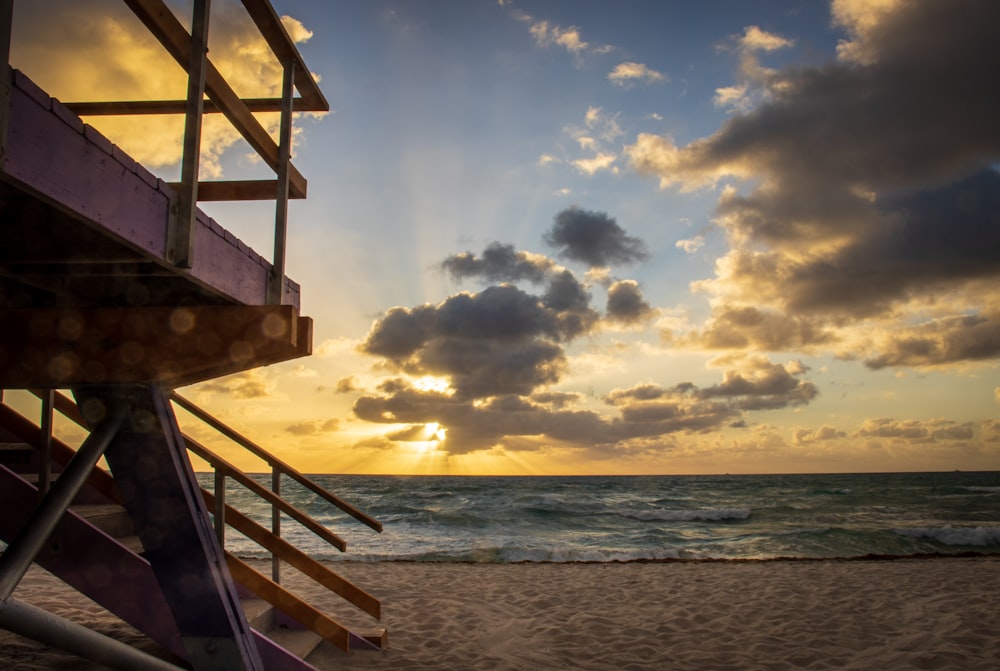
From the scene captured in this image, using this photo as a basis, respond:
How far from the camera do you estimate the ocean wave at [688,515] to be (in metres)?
27.6

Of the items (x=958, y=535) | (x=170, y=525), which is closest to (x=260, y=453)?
(x=170, y=525)

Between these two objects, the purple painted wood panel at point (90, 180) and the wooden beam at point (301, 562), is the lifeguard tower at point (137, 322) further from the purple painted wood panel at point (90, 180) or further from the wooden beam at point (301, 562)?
the wooden beam at point (301, 562)

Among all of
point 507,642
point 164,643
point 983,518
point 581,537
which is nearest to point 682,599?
point 507,642

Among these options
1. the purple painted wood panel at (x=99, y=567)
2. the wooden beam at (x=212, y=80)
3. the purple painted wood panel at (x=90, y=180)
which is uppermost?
the wooden beam at (x=212, y=80)

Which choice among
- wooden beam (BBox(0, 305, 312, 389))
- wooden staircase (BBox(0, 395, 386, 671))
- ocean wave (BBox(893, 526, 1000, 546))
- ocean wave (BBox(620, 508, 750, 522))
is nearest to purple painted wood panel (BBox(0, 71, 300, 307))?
wooden beam (BBox(0, 305, 312, 389))

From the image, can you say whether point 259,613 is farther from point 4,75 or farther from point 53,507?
point 4,75

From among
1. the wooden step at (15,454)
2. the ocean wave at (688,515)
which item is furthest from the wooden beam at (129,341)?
the ocean wave at (688,515)

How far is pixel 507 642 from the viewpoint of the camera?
6.54 m

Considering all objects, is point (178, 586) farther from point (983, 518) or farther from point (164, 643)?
point (983, 518)

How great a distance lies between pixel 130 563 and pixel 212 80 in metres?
2.47

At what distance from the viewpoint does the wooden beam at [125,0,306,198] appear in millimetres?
2354

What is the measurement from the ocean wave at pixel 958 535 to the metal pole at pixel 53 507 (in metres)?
24.0

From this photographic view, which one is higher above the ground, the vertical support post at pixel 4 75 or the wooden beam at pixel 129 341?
the vertical support post at pixel 4 75

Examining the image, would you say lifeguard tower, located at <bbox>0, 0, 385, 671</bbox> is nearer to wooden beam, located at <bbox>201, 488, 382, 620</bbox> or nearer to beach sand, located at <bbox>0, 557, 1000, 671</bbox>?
wooden beam, located at <bbox>201, 488, 382, 620</bbox>
